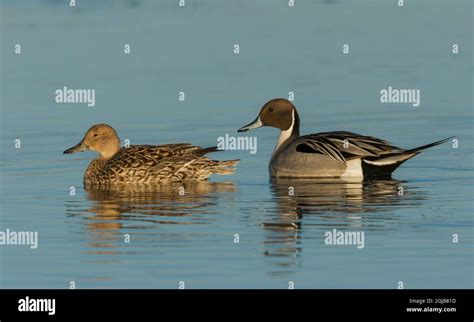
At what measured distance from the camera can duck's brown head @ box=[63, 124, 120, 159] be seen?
19234 mm

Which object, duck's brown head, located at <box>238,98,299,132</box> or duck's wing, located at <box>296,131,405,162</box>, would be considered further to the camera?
duck's brown head, located at <box>238,98,299,132</box>

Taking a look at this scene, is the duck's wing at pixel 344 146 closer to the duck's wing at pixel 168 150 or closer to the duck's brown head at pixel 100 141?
the duck's wing at pixel 168 150

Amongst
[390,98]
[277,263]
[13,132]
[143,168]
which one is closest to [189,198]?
[143,168]

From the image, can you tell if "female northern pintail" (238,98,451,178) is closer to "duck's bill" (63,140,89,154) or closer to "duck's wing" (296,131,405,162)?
"duck's wing" (296,131,405,162)

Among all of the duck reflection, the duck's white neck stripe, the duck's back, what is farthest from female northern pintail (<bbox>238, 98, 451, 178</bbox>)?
the duck reflection

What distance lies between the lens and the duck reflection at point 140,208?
50.1ft

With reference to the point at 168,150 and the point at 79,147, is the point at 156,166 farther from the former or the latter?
the point at 79,147

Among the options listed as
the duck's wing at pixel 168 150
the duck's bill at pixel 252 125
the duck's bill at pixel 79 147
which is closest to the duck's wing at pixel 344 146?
the duck's bill at pixel 252 125

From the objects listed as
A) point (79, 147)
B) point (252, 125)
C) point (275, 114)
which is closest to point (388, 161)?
point (275, 114)

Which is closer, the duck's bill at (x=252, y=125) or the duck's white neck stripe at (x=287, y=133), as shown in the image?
the duck's bill at (x=252, y=125)

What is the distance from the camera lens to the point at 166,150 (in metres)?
18.8

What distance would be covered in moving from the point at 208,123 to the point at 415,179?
4.48 meters

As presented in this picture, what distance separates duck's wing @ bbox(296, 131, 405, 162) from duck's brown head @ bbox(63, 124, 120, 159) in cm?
237

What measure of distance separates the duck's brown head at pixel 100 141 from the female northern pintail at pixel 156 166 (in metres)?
0.33
